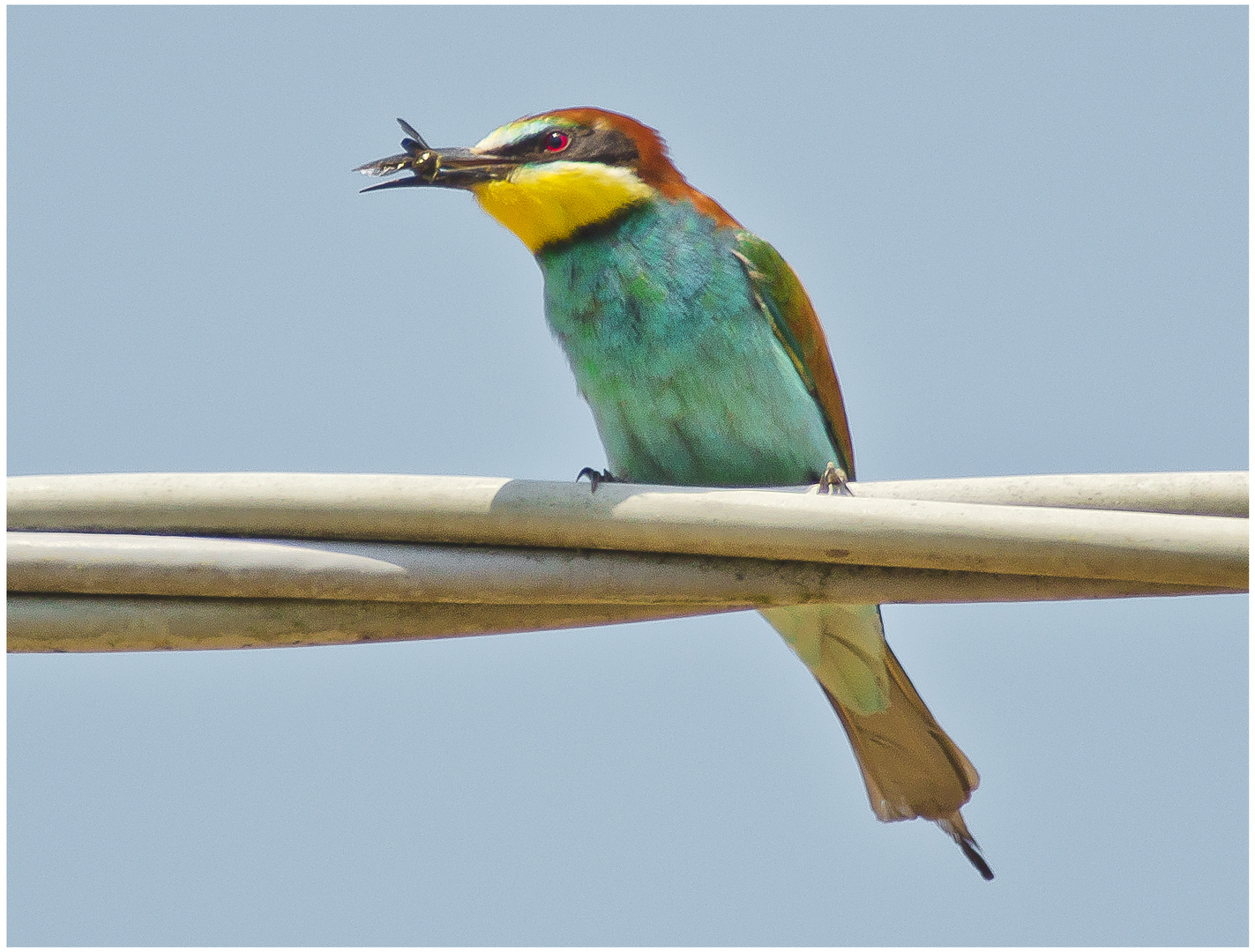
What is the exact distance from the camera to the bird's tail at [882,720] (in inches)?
120

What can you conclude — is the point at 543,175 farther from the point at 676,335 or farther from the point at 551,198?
the point at 676,335

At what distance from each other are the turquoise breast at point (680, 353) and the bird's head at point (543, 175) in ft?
0.16

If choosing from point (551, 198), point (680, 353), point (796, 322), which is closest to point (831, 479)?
point (680, 353)

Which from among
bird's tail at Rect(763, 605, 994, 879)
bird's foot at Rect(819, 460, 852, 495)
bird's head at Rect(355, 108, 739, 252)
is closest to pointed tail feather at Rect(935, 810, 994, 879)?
bird's tail at Rect(763, 605, 994, 879)

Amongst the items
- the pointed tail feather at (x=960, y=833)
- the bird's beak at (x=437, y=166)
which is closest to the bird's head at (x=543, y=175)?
the bird's beak at (x=437, y=166)

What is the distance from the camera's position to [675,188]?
11.4ft

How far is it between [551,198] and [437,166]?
267 mm

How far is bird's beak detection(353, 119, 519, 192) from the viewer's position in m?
3.19

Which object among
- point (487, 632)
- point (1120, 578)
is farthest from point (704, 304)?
point (1120, 578)

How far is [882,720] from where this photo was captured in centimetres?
313

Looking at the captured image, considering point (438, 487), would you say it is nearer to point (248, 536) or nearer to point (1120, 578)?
point (248, 536)

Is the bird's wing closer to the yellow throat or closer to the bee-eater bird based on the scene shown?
the bee-eater bird

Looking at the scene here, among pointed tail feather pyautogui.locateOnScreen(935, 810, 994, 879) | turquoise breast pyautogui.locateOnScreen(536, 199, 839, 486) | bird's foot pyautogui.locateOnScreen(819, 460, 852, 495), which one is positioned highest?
turquoise breast pyautogui.locateOnScreen(536, 199, 839, 486)

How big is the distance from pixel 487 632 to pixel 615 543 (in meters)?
0.23
